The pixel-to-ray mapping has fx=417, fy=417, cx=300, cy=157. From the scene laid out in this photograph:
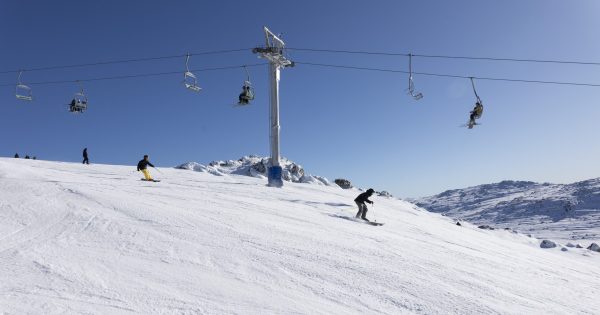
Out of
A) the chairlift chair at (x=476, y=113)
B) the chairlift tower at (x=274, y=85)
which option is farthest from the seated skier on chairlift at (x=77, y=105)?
the chairlift chair at (x=476, y=113)

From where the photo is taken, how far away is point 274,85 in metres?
23.9

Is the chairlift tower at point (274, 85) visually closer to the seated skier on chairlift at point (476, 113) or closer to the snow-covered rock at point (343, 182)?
the seated skier on chairlift at point (476, 113)

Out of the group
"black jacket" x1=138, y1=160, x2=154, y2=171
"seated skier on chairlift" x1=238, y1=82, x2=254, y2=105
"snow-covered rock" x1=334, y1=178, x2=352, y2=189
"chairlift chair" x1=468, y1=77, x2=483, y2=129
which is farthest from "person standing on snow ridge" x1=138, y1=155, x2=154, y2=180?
"snow-covered rock" x1=334, y1=178, x2=352, y2=189

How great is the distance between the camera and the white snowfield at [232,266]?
6383 millimetres

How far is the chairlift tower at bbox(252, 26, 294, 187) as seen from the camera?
2323cm

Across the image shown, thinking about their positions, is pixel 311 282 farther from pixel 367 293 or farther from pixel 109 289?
pixel 109 289

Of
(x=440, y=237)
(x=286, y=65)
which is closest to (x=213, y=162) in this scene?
(x=286, y=65)

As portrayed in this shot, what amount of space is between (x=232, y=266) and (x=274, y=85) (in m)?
17.1

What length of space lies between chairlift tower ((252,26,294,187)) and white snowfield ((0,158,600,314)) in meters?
8.52

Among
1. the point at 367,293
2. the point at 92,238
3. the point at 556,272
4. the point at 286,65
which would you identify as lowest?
the point at 556,272

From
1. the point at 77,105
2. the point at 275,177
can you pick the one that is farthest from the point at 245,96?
the point at 77,105

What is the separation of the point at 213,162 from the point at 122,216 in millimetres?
89579

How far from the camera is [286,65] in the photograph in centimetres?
2447

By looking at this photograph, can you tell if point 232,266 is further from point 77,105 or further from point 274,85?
point 77,105
